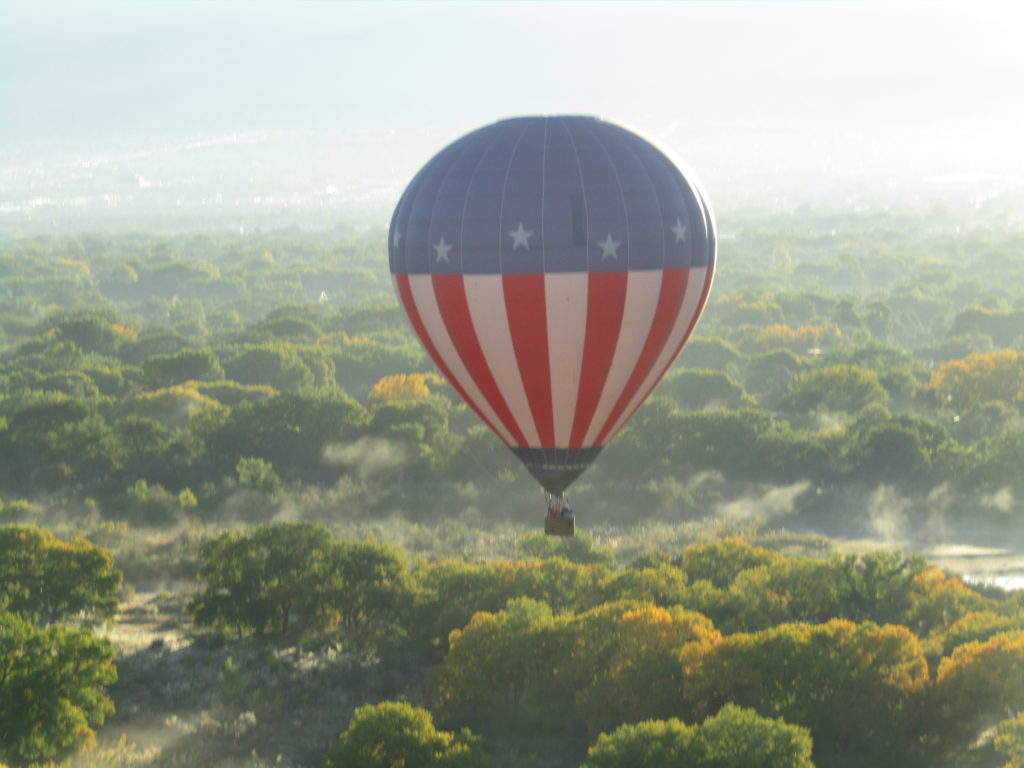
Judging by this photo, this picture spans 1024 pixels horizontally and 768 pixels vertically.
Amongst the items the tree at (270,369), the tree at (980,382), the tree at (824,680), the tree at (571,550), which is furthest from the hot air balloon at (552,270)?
the tree at (270,369)

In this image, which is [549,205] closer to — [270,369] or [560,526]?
[560,526]

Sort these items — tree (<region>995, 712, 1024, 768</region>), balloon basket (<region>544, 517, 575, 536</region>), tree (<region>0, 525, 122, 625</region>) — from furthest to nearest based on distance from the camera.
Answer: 1. tree (<region>0, 525, 122, 625</region>)
2. balloon basket (<region>544, 517, 575, 536</region>)
3. tree (<region>995, 712, 1024, 768</region>)

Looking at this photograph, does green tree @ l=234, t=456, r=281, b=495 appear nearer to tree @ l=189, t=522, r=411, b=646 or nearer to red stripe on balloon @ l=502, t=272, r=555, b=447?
tree @ l=189, t=522, r=411, b=646

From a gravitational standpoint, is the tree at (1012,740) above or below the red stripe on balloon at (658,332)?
below

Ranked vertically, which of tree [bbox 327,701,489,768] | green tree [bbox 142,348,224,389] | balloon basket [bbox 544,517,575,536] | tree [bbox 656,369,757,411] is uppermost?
balloon basket [bbox 544,517,575,536]

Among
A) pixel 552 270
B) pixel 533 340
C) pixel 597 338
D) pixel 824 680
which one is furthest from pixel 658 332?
pixel 824 680

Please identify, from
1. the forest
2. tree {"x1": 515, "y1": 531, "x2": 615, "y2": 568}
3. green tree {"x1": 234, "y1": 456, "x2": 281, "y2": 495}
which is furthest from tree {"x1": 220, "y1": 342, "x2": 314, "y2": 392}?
tree {"x1": 515, "y1": 531, "x2": 615, "y2": 568}

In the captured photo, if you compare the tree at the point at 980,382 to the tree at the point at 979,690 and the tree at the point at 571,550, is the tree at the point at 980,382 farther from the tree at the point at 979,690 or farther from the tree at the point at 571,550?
the tree at the point at 979,690
